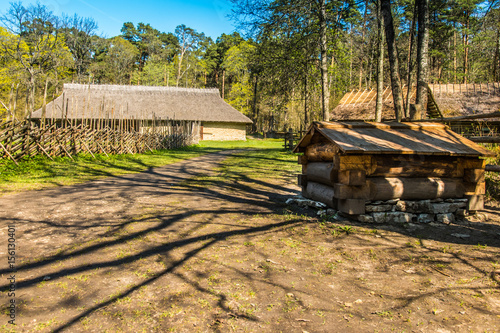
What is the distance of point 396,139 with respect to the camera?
550 centimetres

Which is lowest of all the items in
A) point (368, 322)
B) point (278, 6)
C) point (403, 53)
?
point (368, 322)

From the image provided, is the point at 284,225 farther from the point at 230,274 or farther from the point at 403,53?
the point at 403,53

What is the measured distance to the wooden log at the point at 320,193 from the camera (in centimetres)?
568

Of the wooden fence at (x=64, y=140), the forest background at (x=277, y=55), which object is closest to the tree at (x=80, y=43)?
the forest background at (x=277, y=55)

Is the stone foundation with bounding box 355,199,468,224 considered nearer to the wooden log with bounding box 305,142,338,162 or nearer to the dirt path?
the wooden log with bounding box 305,142,338,162

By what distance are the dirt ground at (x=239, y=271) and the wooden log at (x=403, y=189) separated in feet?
1.68

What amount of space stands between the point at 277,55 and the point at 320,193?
10.0 m

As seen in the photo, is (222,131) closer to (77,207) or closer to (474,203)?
(77,207)

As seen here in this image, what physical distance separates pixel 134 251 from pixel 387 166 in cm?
419

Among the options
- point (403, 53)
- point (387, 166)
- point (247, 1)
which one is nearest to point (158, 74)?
point (403, 53)

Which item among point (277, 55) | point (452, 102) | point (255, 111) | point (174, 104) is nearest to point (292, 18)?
point (277, 55)

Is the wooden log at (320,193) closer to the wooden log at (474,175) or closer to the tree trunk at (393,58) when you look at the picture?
the wooden log at (474,175)

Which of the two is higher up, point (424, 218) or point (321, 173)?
point (321, 173)

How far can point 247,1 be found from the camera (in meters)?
12.8
